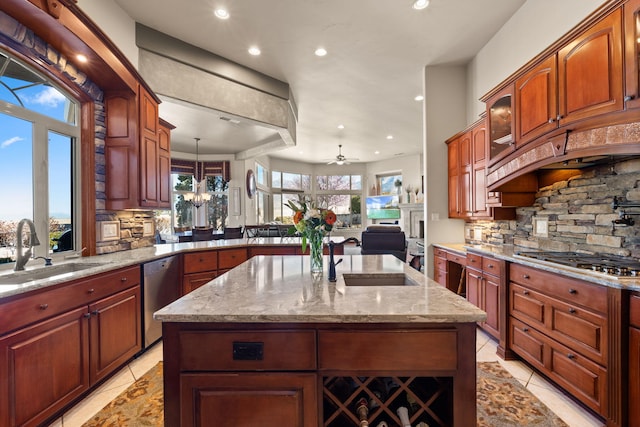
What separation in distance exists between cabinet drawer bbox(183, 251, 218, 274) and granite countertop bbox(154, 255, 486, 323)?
6.34ft

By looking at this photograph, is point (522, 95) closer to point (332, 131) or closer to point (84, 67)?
point (84, 67)

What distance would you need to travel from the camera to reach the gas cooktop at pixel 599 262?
1.66 m

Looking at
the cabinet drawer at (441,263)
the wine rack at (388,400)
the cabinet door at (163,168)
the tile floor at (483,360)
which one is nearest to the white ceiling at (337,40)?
the cabinet door at (163,168)

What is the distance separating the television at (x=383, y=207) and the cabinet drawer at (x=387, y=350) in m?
9.60

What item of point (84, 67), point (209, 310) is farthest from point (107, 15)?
point (209, 310)

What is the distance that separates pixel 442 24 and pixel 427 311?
10.9 ft

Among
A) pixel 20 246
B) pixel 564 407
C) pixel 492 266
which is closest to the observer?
pixel 564 407

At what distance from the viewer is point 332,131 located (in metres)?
7.18

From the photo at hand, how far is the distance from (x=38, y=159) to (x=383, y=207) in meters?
9.78

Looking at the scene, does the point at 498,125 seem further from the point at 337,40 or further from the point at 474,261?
the point at 337,40

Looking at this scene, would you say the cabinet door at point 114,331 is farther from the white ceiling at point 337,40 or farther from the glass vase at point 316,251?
the white ceiling at point 337,40

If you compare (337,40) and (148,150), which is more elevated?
(337,40)

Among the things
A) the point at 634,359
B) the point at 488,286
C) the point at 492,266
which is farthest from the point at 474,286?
the point at 634,359

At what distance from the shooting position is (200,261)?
3.52m
